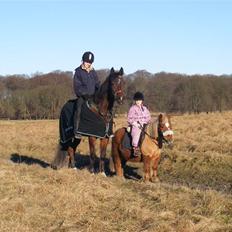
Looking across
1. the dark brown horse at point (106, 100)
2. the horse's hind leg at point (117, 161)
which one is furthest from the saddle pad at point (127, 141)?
the dark brown horse at point (106, 100)

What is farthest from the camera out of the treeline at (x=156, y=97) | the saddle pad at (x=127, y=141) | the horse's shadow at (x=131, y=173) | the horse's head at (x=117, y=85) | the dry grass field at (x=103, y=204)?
the treeline at (x=156, y=97)

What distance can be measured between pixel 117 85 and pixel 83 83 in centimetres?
112

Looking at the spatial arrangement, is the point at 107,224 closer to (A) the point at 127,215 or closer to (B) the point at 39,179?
(A) the point at 127,215

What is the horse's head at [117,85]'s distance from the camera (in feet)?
33.9

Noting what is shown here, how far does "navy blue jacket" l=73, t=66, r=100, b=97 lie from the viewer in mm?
11016

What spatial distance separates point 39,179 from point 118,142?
2.74 m

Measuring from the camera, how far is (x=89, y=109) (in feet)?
36.0

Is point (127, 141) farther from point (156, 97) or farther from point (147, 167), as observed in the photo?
point (156, 97)

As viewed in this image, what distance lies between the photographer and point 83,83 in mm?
11062

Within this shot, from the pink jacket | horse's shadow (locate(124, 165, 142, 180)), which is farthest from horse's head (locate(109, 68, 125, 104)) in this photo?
horse's shadow (locate(124, 165, 142, 180))

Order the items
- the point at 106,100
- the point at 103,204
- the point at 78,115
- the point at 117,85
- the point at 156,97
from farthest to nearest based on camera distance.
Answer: the point at 156,97 → the point at 78,115 → the point at 106,100 → the point at 117,85 → the point at 103,204

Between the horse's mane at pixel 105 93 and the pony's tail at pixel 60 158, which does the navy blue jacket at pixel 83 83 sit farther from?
the pony's tail at pixel 60 158

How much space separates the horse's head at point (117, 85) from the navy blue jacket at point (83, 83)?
34.1 inches

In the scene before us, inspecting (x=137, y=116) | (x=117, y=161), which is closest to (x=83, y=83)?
(x=137, y=116)
